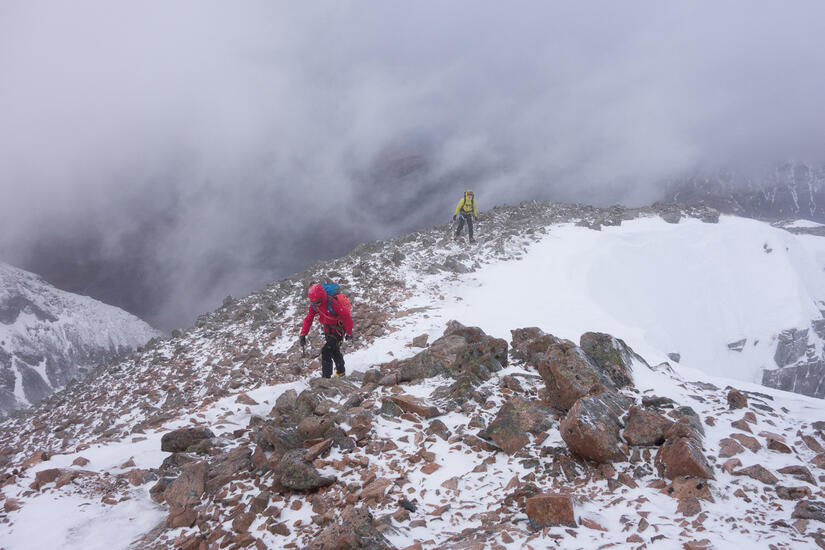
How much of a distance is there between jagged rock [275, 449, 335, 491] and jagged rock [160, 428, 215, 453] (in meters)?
2.49

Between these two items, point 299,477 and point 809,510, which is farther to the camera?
point 299,477

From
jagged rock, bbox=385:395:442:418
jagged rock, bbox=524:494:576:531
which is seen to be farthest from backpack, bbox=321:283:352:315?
jagged rock, bbox=524:494:576:531

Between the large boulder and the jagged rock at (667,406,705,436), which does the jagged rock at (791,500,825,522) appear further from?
the large boulder

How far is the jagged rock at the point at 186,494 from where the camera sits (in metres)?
4.71

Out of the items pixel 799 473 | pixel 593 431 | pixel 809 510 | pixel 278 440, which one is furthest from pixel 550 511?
pixel 278 440

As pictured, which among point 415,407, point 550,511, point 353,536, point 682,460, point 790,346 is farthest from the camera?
point 790,346

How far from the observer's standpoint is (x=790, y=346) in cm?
2939

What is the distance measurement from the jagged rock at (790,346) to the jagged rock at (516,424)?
110 feet

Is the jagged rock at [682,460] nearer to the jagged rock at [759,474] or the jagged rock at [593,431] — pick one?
the jagged rock at [759,474]

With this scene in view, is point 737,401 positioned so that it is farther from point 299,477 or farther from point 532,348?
point 299,477

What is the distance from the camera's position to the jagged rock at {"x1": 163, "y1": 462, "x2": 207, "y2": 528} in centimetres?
471

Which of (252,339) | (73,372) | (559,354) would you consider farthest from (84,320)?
(559,354)

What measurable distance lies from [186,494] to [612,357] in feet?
23.2

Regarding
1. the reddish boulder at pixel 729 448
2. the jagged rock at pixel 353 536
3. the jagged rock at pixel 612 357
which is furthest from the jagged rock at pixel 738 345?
the jagged rock at pixel 353 536
